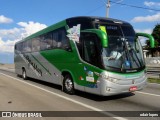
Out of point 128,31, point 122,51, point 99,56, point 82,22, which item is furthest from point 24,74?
point 122,51

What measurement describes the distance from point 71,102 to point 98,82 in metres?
1.31

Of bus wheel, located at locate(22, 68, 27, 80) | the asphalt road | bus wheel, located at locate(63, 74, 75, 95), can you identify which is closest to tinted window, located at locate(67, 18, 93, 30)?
bus wheel, located at locate(63, 74, 75, 95)

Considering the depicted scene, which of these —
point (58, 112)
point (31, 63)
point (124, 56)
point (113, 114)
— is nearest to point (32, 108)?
point (58, 112)

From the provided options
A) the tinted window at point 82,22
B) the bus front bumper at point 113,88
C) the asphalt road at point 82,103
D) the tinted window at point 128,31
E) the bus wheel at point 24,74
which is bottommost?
the asphalt road at point 82,103

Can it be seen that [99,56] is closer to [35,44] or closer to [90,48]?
[90,48]

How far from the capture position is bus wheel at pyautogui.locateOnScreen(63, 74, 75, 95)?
40.8ft

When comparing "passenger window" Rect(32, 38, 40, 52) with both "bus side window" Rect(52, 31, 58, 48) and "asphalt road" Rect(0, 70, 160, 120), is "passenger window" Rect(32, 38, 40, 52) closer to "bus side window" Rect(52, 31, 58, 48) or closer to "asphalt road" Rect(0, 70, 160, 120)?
"bus side window" Rect(52, 31, 58, 48)

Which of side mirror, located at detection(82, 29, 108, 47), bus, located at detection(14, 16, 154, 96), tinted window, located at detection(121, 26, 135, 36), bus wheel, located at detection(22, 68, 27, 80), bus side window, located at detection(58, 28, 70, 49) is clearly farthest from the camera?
bus wheel, located at detection(22, 68, 27, 80)

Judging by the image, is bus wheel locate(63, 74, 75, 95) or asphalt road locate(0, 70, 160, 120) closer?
asphalt road locate(0, 70, 160, 120)

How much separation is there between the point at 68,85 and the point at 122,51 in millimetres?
3457

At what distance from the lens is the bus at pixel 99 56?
10102 mm

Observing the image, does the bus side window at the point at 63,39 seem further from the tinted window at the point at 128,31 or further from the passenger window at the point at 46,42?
the tinted window at the point at 128,31

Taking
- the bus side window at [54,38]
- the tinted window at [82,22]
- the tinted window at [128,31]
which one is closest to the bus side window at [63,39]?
the bus side window at [54,38]

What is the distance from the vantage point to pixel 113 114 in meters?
8.52
